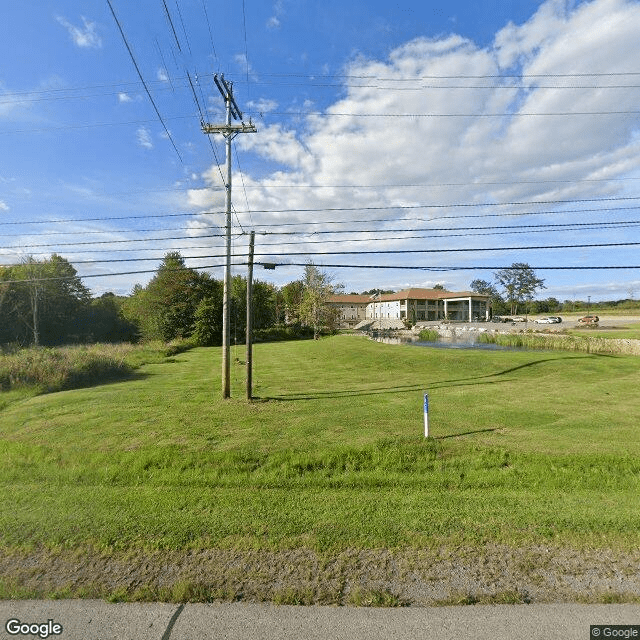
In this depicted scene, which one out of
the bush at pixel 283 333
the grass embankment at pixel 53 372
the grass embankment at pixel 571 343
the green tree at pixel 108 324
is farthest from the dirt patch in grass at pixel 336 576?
the green tree at pixel 108 324

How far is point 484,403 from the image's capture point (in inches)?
418

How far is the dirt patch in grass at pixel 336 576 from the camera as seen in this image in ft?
10.6

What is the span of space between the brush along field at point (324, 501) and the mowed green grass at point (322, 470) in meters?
0.03

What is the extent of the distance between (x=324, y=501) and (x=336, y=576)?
60.3 inches

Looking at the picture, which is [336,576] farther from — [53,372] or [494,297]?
[494,297]

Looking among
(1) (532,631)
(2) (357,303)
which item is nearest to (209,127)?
(1) (532,631)

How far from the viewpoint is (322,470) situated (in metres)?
6.17

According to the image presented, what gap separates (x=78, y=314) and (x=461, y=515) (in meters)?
50.2

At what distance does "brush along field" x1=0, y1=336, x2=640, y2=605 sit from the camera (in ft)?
11.3

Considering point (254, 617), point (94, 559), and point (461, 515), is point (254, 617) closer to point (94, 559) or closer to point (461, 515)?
point (94, 559)

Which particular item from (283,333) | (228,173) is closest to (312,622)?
(228,173)

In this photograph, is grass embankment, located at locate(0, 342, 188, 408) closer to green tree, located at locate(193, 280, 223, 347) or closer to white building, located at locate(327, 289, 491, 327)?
green tree, located at locate(193, 280, 223, 347)

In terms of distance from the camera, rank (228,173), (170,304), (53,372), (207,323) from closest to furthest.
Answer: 1. (228,173)
2. (53,372)
3. (207,323)
4. (170,304)

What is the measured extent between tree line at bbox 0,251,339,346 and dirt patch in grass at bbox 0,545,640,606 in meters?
34.5
